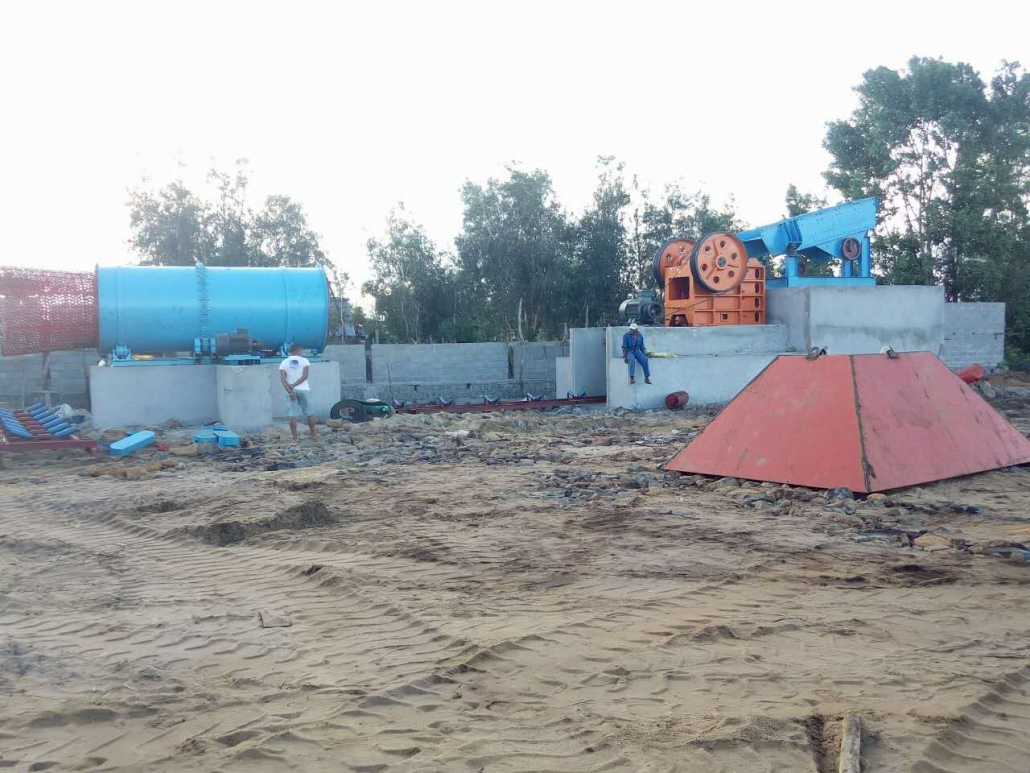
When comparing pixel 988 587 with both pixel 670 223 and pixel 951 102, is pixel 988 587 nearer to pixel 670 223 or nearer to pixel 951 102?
pixel 670 223

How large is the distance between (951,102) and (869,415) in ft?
65.0

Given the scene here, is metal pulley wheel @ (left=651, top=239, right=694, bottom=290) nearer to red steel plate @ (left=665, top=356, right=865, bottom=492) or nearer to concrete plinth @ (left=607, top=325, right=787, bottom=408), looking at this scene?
concrete plinth @ (left=607, top=325, right=787, bottom=408)

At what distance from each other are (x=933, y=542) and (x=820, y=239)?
13689 mm

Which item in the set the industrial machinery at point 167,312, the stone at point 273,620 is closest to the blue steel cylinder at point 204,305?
the industrial machinery at point 167,312

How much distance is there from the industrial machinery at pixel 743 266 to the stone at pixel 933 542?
11.7m

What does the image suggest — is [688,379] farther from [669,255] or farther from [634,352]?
[669,255]

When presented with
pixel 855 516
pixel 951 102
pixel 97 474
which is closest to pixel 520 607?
pixel 855 516

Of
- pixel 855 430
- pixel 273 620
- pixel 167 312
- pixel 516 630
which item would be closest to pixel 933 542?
pixel 855 430

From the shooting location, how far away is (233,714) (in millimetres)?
3248

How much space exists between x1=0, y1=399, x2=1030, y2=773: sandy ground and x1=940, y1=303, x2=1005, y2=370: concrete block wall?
44.0ft

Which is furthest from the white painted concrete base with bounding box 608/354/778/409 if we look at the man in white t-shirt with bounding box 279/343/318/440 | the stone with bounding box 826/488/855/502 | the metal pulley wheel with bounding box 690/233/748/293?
the stone with bounding box 826/488/855/502

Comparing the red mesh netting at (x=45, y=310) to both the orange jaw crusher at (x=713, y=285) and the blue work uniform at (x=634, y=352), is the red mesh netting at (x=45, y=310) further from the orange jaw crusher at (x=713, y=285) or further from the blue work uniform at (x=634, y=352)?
the orange jaw crusher at (x=713, y=285)

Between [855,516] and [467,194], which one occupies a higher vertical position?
[467,194]

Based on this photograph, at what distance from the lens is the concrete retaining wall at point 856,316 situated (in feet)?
56.6
